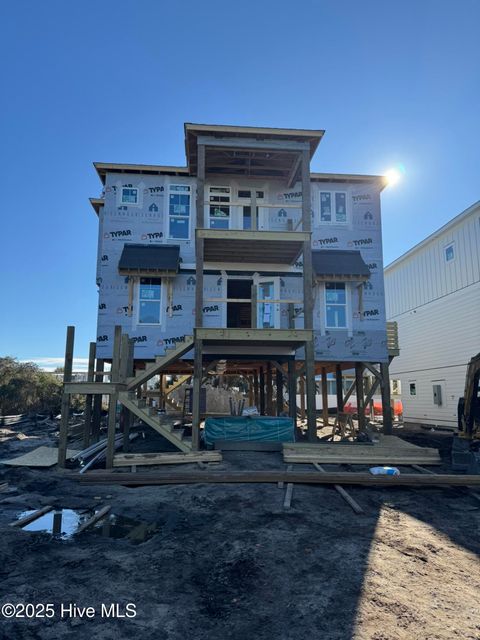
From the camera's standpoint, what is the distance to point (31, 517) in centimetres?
689

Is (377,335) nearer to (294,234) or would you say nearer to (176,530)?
(294,234)

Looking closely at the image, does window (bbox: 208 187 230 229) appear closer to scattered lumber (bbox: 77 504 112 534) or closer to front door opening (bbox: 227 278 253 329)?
front door opening (bbox: 227 278 253 329)

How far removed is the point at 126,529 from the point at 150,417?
475 cm

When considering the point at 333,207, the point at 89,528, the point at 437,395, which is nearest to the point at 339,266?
the point at 333,207

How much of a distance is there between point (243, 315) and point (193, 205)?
6.67m

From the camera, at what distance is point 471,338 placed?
20.0 meters

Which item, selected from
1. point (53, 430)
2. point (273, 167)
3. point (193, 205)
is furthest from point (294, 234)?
point (53, 430)

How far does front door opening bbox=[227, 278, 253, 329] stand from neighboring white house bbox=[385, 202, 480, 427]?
10.8 m

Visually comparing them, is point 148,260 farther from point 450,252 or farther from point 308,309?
point 450,252

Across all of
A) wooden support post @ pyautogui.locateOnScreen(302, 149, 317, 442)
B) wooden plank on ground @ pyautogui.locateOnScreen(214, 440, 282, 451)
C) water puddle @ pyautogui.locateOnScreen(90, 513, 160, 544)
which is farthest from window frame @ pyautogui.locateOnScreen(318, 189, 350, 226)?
water puddle @ pyautogui.locateOnScreen(90, 513, 160, 544)

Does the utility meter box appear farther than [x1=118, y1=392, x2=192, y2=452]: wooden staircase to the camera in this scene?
Yes

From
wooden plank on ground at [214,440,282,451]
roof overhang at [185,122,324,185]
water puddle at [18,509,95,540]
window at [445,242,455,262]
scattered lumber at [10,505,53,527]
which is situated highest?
roof overhang at [185,122,324,185]

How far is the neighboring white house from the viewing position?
20031 mm

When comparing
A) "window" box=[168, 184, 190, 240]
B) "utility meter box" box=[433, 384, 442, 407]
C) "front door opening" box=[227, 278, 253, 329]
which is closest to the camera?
"window" box=[168, 184, 190, 240]
